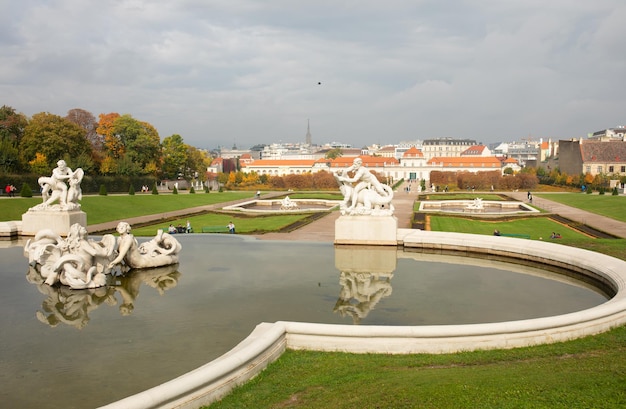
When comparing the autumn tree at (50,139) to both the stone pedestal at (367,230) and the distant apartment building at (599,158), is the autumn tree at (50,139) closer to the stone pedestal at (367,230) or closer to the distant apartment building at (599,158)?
the stone pedestal at (367,230)

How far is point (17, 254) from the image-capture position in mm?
16531

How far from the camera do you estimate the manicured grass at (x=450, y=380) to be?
5.61 meters

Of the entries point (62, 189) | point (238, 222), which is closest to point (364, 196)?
point (62, 189)

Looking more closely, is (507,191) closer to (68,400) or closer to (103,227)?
(103,227)

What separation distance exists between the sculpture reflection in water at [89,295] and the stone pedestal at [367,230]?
20.2ft

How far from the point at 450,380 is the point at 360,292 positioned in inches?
213

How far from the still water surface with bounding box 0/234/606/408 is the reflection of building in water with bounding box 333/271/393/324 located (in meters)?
0.03

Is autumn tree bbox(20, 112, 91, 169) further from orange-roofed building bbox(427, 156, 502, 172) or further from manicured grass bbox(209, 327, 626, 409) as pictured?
orange-roofed building bbox(427, 156, 502, 172)

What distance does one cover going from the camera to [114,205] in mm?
37625

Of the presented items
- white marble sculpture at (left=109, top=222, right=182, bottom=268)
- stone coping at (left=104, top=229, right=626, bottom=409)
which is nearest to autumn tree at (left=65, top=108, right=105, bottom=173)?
white marble sculpture at (left=109, top=222, right=182, bottom=268)

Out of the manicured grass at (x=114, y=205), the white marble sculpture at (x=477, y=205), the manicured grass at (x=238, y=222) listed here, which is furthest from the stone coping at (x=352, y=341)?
the white marble sculpture at (x=477, y=205)

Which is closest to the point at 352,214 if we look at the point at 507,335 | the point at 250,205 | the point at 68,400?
the point at 507,335

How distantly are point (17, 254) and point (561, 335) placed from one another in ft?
52.5

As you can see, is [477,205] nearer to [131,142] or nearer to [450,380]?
[450,380]
